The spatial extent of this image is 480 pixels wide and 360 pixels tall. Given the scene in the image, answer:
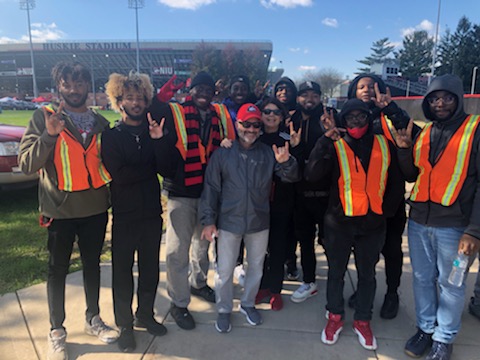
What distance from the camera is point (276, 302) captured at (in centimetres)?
329

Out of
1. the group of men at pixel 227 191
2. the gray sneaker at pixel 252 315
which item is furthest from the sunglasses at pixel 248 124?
the gray sneaker at pixel 252 315

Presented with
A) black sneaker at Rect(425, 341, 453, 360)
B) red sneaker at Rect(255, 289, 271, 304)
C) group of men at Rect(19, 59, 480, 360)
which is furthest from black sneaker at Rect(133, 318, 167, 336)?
black sneaker at Rect(425, 341, 453, 360)

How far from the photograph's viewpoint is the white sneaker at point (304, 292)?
11.2ft

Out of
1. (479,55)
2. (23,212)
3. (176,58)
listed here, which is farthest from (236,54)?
(23,212)

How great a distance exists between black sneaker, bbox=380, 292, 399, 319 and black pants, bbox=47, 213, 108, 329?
8.20 ft

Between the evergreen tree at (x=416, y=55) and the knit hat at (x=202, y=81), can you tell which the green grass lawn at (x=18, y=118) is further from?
the evergreen tree at (x=416, y=55)

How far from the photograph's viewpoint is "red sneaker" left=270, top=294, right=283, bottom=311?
328 cm

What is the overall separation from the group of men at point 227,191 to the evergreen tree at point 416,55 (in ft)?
234

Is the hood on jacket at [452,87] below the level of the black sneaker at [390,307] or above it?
above

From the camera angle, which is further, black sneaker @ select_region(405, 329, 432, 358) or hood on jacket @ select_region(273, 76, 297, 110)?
hood on jacket @ select_region(273, 76, 297, 110)

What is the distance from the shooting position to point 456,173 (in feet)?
7.82

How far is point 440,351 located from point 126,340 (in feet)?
7.60

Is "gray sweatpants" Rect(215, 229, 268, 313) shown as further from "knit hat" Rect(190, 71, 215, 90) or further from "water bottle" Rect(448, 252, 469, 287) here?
"water bottle" Rect(448, 252, 469, 287)

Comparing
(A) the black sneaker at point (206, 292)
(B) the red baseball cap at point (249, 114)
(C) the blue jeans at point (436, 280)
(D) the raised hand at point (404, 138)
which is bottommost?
(A) the black sneaker at point (206, 292)
